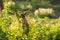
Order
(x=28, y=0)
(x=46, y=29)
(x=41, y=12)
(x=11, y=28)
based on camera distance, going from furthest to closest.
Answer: (x=28, y=0) → (x=41, y=12) → (x=46, y=29) → (x=11, y=28)

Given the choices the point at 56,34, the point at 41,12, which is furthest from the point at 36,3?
the point at 56,34

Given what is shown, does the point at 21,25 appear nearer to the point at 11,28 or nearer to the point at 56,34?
the point at 11,28

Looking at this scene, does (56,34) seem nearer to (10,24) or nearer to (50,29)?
(50,29)

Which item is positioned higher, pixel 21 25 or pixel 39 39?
pixel 21 25

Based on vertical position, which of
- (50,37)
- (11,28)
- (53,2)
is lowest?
(53,2)

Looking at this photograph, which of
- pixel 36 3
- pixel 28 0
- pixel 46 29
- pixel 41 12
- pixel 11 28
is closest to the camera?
pixel 11 28

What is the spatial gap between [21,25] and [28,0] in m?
15.4

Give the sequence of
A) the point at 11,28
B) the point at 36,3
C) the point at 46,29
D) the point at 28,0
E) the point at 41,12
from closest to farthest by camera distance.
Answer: the point at 11,28, the point at 46,29, the point at 41,12, the point at 36,3, the point at 28,0

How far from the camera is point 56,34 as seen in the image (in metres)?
6.54

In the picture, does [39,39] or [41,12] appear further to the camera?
[41,12]

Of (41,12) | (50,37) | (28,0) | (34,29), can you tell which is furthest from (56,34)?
(28,0)

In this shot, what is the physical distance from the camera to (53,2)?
72.9 ft

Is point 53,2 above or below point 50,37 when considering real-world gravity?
below

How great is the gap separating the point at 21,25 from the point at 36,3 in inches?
536
